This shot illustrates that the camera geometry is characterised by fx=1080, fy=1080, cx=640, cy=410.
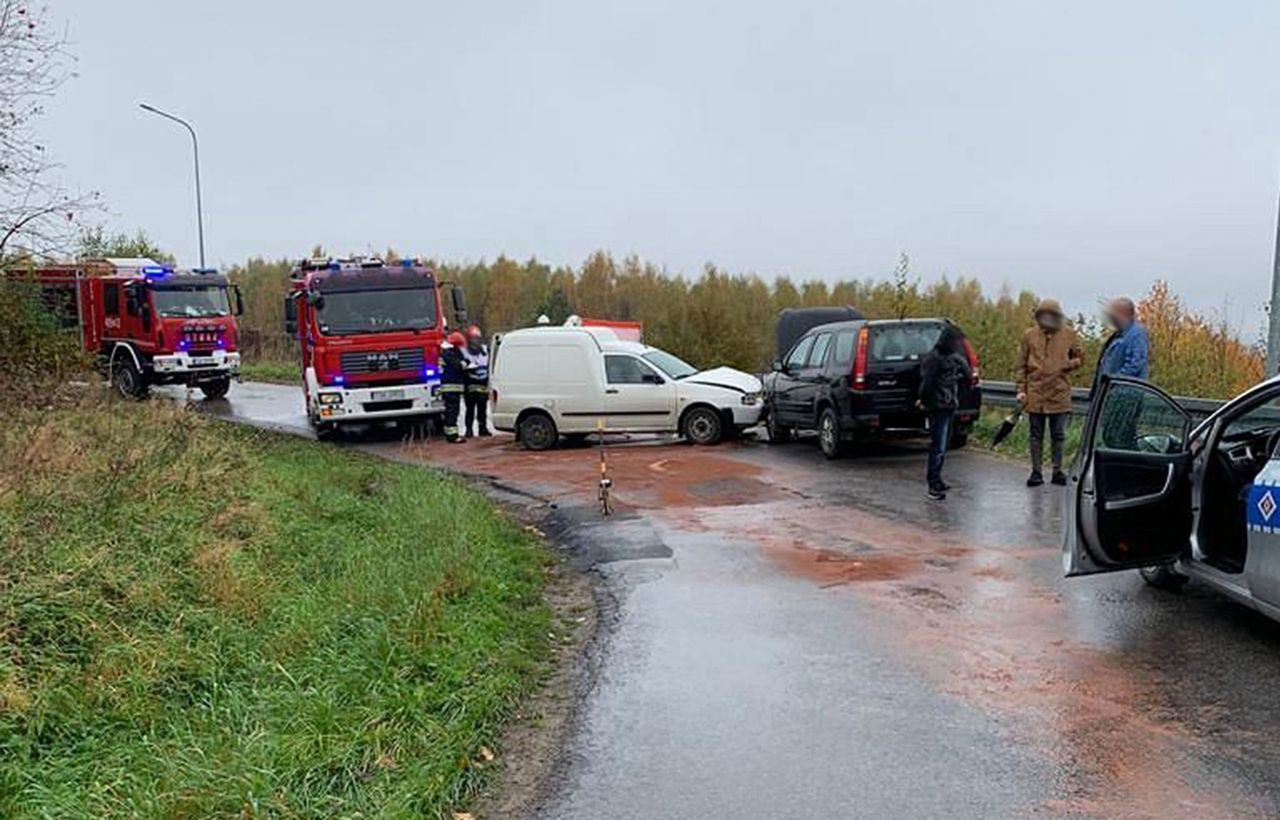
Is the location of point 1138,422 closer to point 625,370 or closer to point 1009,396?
point 1009,396

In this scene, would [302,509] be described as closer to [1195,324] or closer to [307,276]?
[307,276]

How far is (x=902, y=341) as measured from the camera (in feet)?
44.5

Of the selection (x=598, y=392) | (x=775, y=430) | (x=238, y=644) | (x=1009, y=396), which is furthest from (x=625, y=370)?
(x=238, y=644)

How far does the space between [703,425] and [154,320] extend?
14.4 metres

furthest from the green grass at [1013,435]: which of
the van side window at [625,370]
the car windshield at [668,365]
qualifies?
the van side window at [625,370]

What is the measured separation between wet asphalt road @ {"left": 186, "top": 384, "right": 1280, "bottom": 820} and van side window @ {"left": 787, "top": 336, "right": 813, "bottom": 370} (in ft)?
17.3

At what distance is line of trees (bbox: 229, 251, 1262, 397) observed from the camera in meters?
17.5

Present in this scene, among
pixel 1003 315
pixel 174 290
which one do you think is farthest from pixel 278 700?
pixel 1003 315

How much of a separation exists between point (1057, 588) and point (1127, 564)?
0.86 meters

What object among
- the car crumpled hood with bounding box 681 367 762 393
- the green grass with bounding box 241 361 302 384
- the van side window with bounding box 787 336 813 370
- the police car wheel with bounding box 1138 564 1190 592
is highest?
the van side window with bounding box 787 336 813 370

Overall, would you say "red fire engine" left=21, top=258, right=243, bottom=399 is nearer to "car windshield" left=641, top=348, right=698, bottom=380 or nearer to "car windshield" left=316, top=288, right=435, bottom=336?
"car windshield" left=316, top=288, right=435, bottom=336

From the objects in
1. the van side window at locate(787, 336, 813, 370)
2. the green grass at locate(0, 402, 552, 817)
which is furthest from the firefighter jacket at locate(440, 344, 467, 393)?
the green grass at locate(0, 402, 552, 817)

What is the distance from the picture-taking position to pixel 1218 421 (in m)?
6.48

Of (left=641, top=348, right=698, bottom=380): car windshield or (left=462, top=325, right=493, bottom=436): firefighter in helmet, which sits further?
(left=462, top=325, right=493, bottom=436): firefighter in helmet
